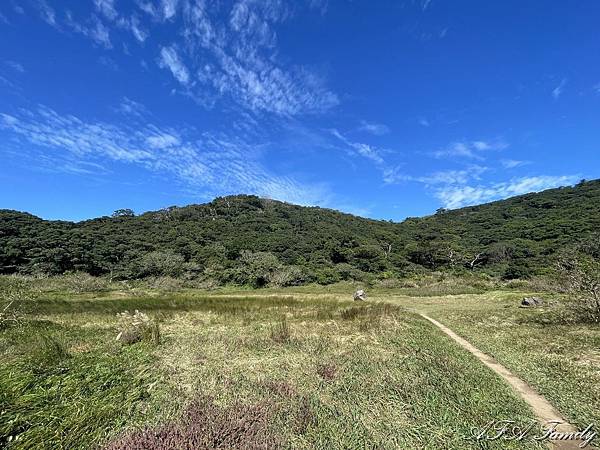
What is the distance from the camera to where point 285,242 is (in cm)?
8431

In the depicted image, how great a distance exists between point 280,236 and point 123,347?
3094 inches

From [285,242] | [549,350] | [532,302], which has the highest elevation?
[285,242]

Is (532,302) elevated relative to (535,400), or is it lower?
elevated

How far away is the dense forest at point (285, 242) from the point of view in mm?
61844

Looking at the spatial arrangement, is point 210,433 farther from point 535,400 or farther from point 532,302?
point 532,302

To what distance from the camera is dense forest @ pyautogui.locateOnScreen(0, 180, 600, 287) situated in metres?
61.8

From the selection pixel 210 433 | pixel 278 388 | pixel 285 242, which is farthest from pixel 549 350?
pixel 285 242

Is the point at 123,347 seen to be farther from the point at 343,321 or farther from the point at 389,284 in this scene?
the point at 389,284

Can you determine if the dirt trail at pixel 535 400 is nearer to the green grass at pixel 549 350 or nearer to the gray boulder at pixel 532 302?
the green grass at pixel 549 350

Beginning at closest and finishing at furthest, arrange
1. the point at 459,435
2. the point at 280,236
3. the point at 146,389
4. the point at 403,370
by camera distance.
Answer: the point at 459,435
the point at 146,389
the point at 403,370
the point at 280,236

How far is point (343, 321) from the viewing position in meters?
16.7

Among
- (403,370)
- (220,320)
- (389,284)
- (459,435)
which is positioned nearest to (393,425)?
(459,435)

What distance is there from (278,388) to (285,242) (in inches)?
3032

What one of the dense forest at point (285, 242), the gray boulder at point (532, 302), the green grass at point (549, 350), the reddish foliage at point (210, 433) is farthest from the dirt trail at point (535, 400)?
the dense forest at point (285, 242)
